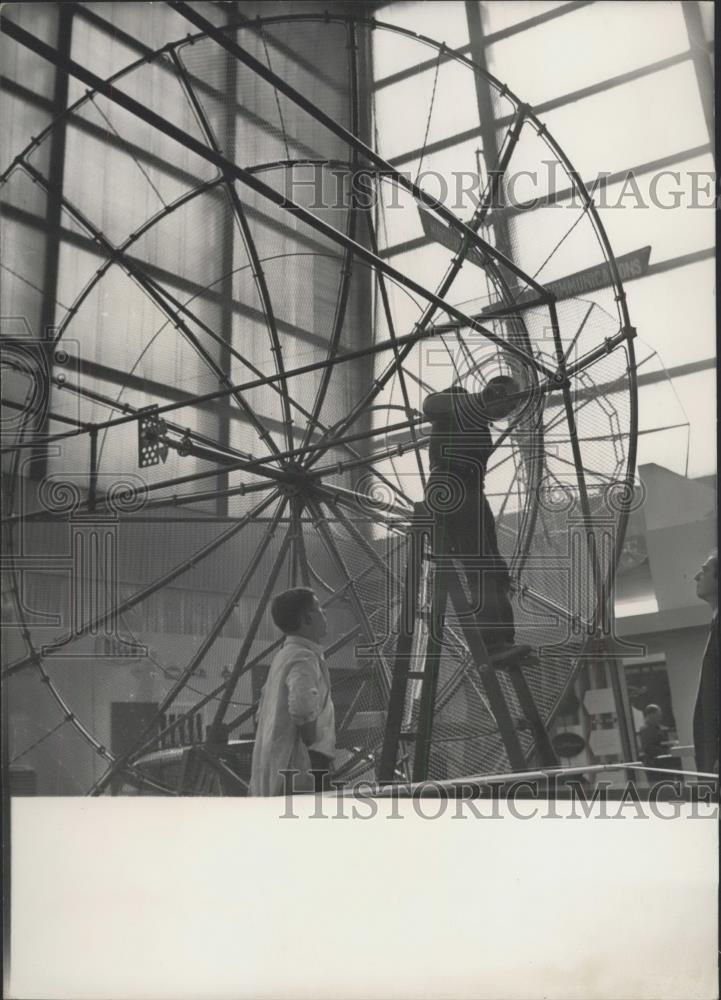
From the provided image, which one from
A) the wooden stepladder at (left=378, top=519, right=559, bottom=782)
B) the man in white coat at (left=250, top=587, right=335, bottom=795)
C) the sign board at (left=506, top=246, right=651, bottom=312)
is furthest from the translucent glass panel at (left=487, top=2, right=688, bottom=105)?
the man in white coat at (left=250, top=587, right=335, bottom=795)

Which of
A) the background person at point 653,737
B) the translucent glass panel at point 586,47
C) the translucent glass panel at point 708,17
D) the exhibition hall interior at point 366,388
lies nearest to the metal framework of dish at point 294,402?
the exhibition hall interior at point 366,388

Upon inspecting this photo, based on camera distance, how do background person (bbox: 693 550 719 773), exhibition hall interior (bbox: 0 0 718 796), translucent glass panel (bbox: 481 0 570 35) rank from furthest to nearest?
translucent glass panel (bbox: 481 0 570 35), exhibition hall interior (bbox: 0 0 718 796), background person (bbox: 693 550 719 773)

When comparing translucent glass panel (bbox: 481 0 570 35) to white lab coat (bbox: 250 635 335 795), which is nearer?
white lab coat (bbox: 250 635 335 795)

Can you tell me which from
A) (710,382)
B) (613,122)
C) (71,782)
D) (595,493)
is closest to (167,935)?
(71,782)

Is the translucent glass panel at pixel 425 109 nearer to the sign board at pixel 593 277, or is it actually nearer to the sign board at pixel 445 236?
the sign board at pixel 445 236

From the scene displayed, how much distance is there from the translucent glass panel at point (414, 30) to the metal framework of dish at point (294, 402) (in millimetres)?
32

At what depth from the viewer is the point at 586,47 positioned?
10.5 feet

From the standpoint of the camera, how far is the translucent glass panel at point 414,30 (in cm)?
333

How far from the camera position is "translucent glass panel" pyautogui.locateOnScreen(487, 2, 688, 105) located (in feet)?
10.4

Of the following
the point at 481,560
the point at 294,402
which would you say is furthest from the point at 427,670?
the point at 294,402

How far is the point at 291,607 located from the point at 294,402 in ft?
2.47

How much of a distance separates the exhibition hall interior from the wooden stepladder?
0.03 feet

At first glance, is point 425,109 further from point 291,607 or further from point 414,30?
point 291,607

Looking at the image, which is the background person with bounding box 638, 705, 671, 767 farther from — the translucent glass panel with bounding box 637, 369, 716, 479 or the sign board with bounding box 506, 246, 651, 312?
the sign board with bounding box 506, 246, 651, 312
